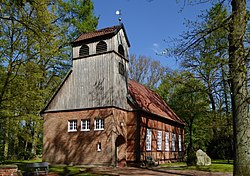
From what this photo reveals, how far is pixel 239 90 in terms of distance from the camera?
9148mm

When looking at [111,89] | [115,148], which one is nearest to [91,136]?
[115,148]

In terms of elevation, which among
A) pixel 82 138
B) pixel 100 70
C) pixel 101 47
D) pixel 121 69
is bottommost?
pixel 82 138

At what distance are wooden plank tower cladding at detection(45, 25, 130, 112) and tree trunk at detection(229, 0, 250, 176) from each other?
11.8 metres

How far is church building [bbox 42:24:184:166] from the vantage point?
2011cm

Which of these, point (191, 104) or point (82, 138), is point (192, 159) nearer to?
point (82, 138)

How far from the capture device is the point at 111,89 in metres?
20.3

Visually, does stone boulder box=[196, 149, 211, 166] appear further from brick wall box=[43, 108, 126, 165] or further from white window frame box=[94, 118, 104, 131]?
white window frame box=[94, 118, 104, 131]

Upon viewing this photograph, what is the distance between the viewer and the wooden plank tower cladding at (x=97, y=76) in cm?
2062

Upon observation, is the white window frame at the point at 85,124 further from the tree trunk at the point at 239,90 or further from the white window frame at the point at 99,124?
the tree trunk at the point at 239,90

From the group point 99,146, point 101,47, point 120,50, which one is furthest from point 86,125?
point 120,50

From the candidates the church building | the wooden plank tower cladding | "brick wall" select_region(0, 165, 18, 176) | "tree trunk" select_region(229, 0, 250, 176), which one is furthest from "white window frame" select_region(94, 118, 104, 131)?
"tree trunk" select_region(229, 0, 250, 176)

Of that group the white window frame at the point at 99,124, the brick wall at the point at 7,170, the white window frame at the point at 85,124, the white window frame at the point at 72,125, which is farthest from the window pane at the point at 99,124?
the brick wall at the point at 7,170

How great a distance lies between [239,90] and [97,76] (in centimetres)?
1327

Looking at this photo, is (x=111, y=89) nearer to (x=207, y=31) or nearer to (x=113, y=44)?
(x=113, y=44)
